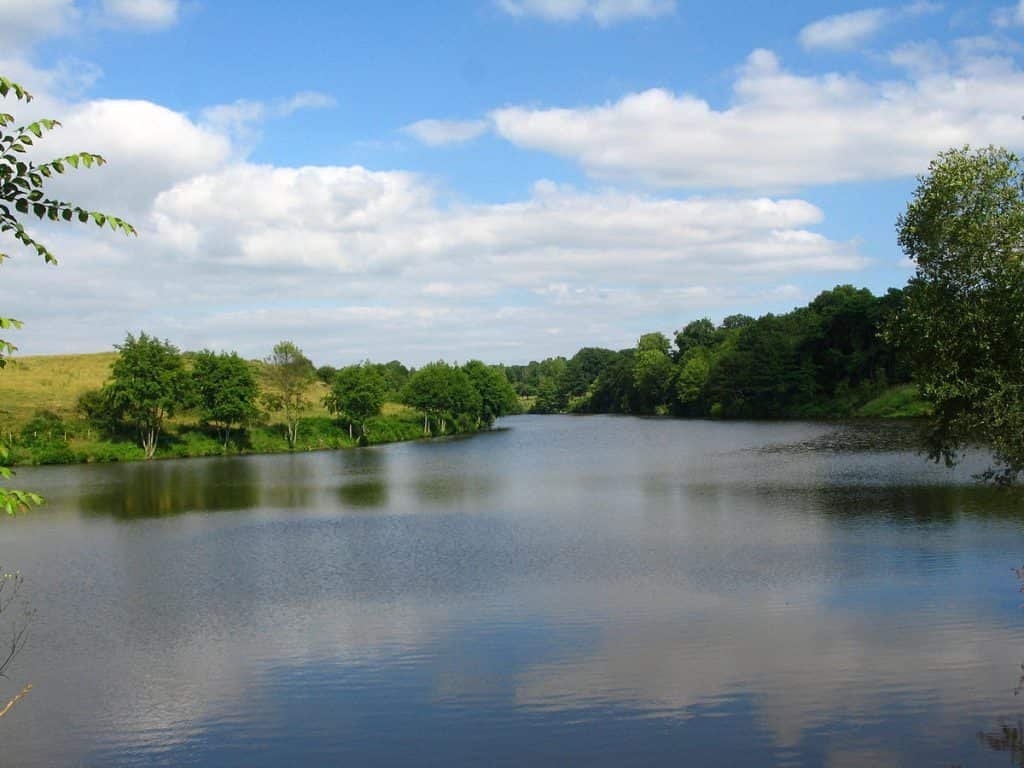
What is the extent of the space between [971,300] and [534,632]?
36.1 feet

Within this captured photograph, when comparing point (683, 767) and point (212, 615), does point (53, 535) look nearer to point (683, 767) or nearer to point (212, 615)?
point (212, 615)

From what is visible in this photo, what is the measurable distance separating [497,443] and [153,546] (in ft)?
187

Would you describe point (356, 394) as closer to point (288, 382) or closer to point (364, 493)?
point (288, 382)

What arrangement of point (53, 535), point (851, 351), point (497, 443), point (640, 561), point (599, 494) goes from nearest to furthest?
point (640, 561)
point (53, 535)
point (599, 494)
point (497, 443)
point (851, 351)

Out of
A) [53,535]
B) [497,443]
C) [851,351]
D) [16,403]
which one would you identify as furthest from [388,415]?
[53,535]

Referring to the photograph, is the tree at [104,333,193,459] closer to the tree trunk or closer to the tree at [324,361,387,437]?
the tree trunk

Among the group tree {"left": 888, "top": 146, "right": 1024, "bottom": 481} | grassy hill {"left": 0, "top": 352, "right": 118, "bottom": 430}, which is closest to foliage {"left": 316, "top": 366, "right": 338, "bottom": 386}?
grassy hill {"left": 0, "top": 352, "right": 118, "bottom": 430}

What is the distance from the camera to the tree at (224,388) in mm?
72438

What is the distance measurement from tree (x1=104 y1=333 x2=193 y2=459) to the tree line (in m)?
0.08

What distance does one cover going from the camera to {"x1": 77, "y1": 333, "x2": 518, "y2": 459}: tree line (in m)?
68.1

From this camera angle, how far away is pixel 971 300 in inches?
652

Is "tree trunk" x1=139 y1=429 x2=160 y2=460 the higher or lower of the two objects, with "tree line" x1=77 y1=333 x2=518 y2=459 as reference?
lower

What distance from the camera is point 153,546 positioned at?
2959 centimetres

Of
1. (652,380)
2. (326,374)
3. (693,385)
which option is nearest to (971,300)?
(326,374)
